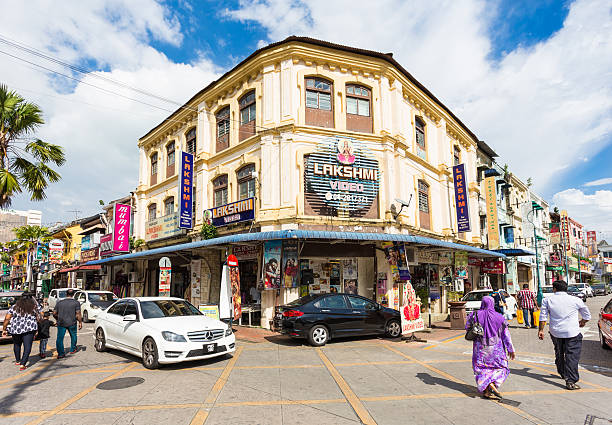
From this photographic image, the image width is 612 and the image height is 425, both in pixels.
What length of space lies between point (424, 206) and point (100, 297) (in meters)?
17.8

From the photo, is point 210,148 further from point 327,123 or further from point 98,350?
point 98,350

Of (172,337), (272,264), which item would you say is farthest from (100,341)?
(272,264)

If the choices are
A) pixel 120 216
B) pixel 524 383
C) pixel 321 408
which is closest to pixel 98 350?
pixel 321 408

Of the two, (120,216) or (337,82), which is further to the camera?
(120,216)

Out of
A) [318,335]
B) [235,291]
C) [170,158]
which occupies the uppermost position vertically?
[170,158]

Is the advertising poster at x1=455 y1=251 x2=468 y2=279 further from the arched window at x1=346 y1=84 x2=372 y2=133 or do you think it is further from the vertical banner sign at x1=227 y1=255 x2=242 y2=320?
the vertical banner sign at x1=227 y1=255 x2=242 y2=320

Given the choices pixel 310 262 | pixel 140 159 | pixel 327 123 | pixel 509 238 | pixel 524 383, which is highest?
pixel 140 159

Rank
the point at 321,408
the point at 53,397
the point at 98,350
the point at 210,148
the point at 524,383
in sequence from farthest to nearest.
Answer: the point at 210,148, the point at 98,350, the point at 524,383, the point at 53,397, the point at 321,408

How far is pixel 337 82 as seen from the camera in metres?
16.8

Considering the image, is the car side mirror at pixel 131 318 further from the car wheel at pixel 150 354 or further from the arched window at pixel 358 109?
the arched window at pixel 358 109

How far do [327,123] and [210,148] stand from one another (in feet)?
22.9

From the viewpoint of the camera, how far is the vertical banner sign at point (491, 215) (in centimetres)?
2645

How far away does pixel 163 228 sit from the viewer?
2238 centimetres

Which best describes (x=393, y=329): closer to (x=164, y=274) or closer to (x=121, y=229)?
(x=164, y=274)
